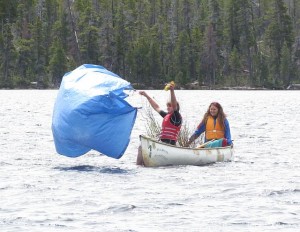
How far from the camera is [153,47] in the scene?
398 ft

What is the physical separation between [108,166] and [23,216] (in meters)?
6.61

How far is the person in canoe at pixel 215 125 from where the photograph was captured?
19328 millimetres

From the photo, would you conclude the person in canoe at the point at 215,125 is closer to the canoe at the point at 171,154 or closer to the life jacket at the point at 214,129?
the life jacket at the point at 214,129

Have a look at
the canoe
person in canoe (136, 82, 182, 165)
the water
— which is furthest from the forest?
the canoe

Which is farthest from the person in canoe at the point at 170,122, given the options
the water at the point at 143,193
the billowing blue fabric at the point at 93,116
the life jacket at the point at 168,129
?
the water at the point at 143,193

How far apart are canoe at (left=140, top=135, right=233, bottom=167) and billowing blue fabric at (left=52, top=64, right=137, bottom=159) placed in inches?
23.4

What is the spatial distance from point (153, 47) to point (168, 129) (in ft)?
340

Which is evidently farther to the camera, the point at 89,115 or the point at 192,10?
the point at 192,10

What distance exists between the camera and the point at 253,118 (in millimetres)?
41438

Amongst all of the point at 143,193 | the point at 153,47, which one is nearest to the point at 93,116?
the point at 143,193

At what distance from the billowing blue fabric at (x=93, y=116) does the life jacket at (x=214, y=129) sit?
7.75 feet

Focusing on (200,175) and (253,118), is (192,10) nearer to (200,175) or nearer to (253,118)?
(253,118)

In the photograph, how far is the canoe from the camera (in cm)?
1759

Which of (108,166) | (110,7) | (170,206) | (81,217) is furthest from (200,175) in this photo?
(110,7)
